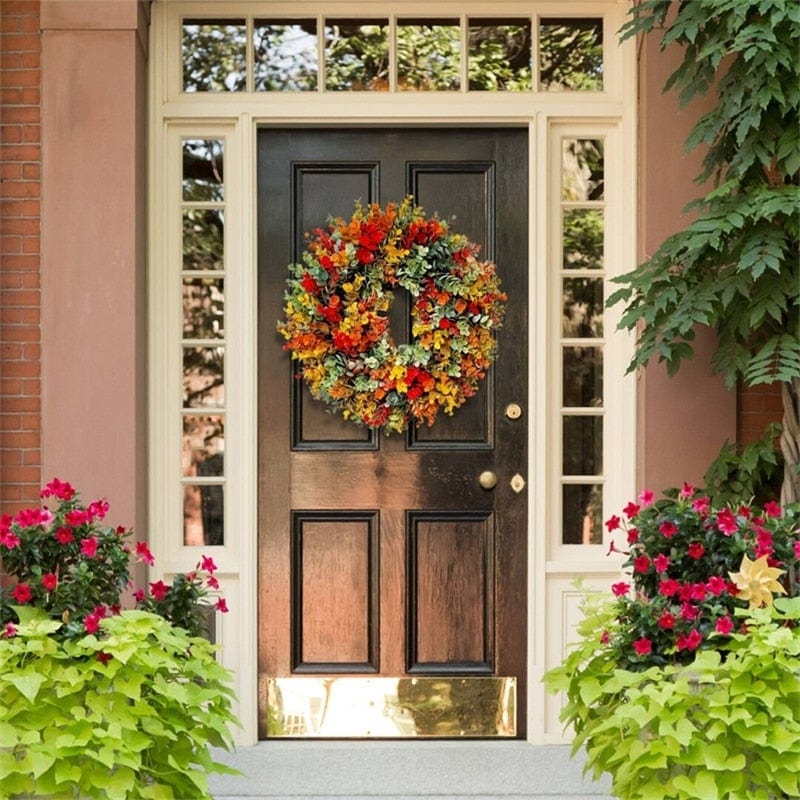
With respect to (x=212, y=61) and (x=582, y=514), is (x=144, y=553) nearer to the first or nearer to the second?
(x=582, y=514)

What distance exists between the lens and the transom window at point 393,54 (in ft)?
15.7

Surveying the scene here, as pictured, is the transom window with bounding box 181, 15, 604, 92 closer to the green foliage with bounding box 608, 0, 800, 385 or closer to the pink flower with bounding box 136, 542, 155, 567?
the green foliage with bounding box 608, 0, 800, 385

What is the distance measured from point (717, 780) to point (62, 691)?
1.75 m

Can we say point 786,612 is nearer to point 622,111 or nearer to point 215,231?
point 622,111

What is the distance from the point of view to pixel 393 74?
15.6 feet

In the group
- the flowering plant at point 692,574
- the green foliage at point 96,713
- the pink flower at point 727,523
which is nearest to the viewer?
the green foliage at point 96,713

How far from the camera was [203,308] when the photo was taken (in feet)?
15.9

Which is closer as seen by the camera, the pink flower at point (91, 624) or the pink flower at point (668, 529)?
the pink flower at point (91, 624)

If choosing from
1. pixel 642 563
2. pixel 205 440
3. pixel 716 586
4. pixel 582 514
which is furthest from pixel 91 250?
pixel 716 586

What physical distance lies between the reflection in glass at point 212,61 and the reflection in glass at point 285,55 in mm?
61

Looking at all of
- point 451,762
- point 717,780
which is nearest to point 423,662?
point 451,762

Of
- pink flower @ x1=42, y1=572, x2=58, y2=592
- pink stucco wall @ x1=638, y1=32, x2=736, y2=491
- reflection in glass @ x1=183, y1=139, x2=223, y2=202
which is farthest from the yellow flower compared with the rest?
reflection in glass @ x1=183, y1=139, x2=223, y2=202

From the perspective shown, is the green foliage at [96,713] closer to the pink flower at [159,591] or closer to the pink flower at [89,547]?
the pink flower at [89,547]

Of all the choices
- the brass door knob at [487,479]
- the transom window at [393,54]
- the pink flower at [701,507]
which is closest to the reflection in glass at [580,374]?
the brass door knob at [487,479]
